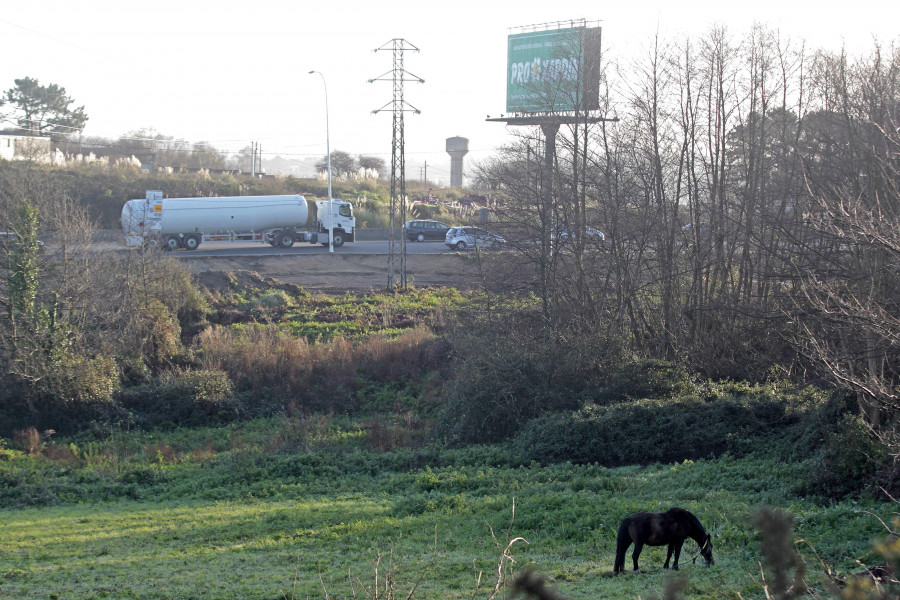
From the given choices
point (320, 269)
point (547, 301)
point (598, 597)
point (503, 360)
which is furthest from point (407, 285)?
point (598, 597)

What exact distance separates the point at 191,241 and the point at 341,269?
1149 cm

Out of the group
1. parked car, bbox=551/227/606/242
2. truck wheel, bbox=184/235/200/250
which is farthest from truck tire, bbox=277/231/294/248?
parked car, bbox=551/227/606/242

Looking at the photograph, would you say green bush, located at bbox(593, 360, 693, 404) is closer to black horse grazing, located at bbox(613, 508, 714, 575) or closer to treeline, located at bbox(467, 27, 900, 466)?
treeline, located at bbox(467, 27, 900, 466)

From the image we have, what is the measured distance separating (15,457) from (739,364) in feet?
64.1

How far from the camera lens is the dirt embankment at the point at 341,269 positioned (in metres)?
40.5

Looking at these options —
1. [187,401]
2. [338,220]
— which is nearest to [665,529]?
[187,401]

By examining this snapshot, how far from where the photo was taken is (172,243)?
152 feet

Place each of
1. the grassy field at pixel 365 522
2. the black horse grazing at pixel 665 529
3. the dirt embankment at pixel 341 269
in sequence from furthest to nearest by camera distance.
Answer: the dirt embankment at pixel 341 269, the grassy field at pixel 365 522, the black horse grazing at pixel 665 529

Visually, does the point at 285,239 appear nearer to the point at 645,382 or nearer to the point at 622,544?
the point at 645,382

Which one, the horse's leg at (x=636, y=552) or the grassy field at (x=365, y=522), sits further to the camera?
the grassy field at (x=365, y=522)

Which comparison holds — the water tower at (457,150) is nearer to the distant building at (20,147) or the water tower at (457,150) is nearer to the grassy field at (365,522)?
the distant building at (20,147)

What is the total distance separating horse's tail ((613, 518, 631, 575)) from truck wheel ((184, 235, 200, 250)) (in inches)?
1801

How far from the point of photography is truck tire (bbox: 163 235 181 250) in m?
46.3

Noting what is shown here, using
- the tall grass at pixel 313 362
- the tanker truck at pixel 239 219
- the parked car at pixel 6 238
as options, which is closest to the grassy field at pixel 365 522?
the tall grass at pixel 313 362
